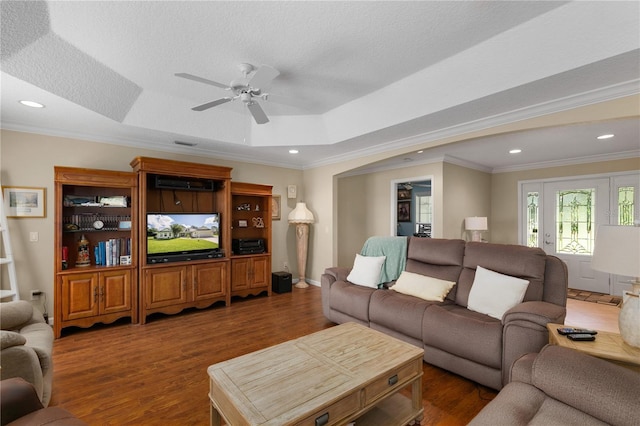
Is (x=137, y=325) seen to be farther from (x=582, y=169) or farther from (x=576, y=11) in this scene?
(x=582, y=169)

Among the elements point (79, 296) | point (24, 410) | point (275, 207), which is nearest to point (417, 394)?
point (24, 410)

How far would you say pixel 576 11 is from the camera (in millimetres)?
2023

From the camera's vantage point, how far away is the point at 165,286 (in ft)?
12.8

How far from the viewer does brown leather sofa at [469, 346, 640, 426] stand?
48.7 inches

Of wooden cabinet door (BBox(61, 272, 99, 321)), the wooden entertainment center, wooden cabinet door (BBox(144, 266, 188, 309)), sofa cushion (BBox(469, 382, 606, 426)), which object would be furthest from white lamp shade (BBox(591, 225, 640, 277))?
wooden cabinet door (BBox(61, 272, 99, 321))

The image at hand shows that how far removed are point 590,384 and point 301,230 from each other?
4522 mm

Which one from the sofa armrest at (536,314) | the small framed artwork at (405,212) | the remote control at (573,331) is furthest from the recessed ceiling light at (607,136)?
the small framed artwork at (405,212)

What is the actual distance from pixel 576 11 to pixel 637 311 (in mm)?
1960

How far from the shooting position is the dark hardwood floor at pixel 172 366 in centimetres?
205

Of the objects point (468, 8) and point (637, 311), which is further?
point (468, 8)

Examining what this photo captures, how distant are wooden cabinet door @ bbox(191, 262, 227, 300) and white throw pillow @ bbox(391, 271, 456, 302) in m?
2.49

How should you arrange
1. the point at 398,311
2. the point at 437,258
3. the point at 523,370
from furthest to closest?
the point at 437,258, the point at 398,311, the point at 523,370

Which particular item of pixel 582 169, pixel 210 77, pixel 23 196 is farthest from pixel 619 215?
pixel 23 196

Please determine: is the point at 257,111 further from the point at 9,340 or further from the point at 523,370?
the point at 523,370
